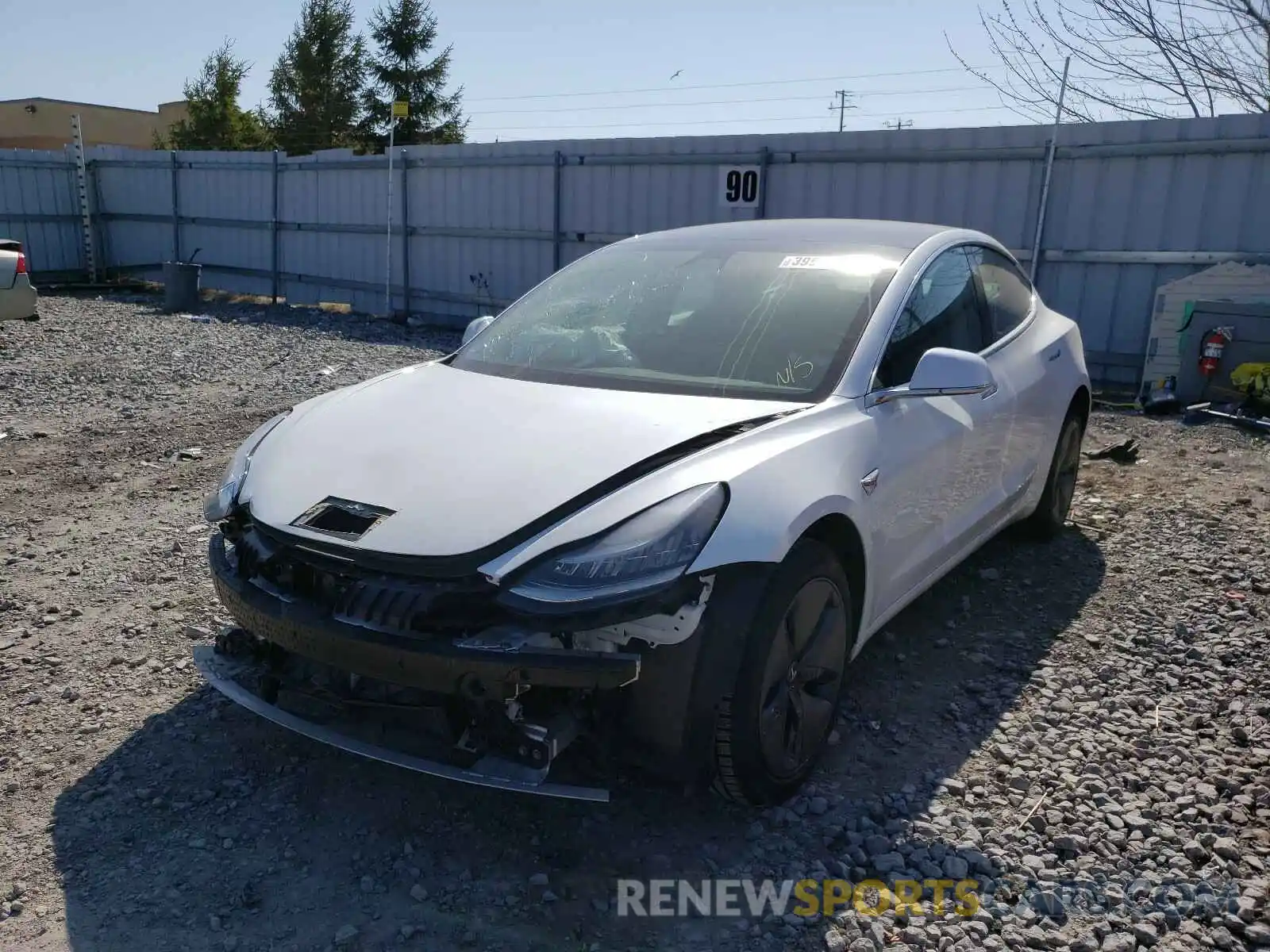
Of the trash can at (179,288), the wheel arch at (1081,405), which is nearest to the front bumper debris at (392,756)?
the wheel arch at (1081,405)

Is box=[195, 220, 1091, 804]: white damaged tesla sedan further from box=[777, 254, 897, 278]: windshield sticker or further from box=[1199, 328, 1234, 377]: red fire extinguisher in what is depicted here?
box=[1199, 328, 1234, 377]: red fire extinguisher

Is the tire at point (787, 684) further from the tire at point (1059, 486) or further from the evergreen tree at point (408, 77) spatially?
the evergreen tree at point (408, 77)

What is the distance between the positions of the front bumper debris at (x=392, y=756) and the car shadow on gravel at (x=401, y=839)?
307 millimetres

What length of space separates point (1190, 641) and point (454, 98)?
3400 cm

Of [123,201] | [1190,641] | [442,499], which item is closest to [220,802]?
[442,499]

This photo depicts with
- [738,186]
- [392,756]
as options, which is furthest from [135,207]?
[392,756]

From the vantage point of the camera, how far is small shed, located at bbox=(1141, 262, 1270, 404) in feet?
27.2

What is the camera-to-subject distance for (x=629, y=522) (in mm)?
2510

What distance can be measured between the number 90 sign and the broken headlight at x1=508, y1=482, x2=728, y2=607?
959 centimetres

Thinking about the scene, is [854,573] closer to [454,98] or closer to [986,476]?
[986,476]

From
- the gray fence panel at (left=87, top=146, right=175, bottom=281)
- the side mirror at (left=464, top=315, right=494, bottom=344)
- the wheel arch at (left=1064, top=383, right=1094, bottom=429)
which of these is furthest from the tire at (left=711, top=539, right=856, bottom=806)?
the gray fence panel at (left=87, top=146, right=175, bottom=281)

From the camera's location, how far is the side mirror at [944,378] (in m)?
3.27

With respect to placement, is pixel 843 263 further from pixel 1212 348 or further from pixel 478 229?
pixel 478 229

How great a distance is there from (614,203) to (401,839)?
10.8 m
